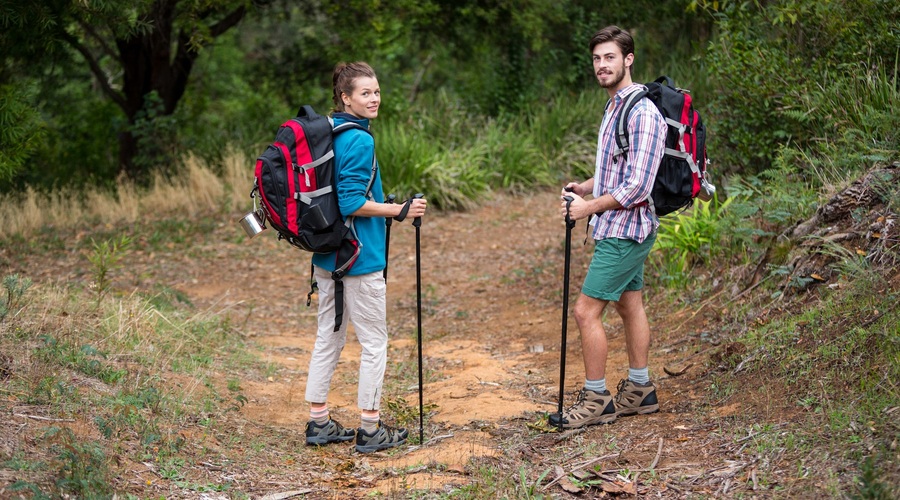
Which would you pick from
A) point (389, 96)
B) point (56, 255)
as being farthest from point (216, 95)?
point (56, 255)

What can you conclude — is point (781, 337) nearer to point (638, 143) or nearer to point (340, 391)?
point (638, 143)

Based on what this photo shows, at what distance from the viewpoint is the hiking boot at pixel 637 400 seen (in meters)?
5.14

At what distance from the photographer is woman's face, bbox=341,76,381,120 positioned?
15.2ft

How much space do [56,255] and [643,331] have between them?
26.2ft

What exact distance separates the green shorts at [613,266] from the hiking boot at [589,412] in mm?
582

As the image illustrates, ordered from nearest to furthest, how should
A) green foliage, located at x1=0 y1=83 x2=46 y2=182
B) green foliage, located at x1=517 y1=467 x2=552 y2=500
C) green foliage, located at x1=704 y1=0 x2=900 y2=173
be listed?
green foliage, located at x1=517 y1=467 x2=552 y2=500
green foliage, located at x1=704 y1=0 x2=900 y2=173
green foliage, located at x1=0 y1=83 x2=46 y2=182

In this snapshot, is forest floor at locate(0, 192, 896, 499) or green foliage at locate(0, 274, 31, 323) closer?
forest floor at locate(0, 192, 896, 499)

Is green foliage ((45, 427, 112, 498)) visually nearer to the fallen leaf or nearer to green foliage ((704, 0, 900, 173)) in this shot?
the fallen leaf

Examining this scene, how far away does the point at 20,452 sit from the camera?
157 inches

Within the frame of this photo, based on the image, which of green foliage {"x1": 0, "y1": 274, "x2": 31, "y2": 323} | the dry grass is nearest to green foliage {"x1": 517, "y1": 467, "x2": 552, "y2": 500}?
green foliage {"x1": 0, "y1": 274, "x2": 31, "y2": 323}

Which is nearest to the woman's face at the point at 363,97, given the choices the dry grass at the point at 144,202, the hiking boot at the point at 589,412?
the hiking boot at the point at 589,412

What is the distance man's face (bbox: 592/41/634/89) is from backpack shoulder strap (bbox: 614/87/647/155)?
0.14 meters

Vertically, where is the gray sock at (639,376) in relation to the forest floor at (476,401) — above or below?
above

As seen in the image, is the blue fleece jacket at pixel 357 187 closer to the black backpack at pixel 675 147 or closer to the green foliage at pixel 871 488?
the black backpack at pixel 675 147
